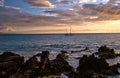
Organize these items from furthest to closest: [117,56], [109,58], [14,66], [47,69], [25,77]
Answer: [117,56] < [109,58] < [47,69] < [14,66] < [25,77]

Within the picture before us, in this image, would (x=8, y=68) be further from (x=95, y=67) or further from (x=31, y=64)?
(x=95, y=67)

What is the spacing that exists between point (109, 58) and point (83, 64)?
896 inches

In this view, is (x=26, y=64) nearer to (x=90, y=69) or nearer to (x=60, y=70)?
(x=60, y=70)

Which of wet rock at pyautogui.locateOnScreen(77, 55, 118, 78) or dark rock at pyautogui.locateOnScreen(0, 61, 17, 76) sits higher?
dark rock at pyautogui.locateOnScreen(0, 61, 17, 76)

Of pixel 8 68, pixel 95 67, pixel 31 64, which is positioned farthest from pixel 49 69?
pixel 95 67

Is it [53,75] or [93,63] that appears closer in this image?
[53,75]

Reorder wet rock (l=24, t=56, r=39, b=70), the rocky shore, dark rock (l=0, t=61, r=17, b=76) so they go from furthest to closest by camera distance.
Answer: wet rock (l=24, t=56, r=39, b=70) → the rocky shore → dark rock (l=0, t=61, r=17, b=76)

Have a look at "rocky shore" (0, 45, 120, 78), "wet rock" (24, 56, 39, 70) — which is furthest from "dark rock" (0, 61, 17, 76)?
"wet rock" (24, 56, 39, 70)

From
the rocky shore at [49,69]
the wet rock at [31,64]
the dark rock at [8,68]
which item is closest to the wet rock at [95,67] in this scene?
the rocky shore at [49,69]

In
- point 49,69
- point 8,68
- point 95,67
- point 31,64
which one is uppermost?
point 8,68

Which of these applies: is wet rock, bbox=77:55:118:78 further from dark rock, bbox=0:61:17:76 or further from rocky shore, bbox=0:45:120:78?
dark rock, bbox=0:61:17:76

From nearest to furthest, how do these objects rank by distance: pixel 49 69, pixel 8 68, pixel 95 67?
1. pixel 8 68
2. pixel 49 69
3. pixel 95 67

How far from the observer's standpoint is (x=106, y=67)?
36062mm

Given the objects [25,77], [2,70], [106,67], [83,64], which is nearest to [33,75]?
[25,77]
